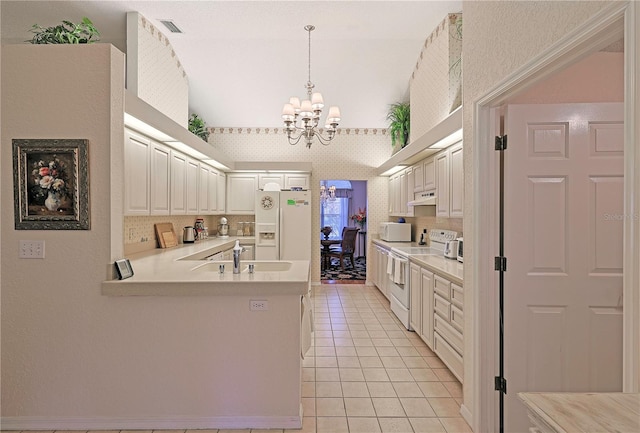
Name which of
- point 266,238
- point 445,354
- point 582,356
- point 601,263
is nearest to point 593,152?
point 601,263

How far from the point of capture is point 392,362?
323cm

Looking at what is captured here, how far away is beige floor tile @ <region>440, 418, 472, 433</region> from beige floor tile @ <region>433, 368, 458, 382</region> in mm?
590

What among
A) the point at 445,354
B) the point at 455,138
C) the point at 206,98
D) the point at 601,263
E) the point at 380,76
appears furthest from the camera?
the point at 206,98

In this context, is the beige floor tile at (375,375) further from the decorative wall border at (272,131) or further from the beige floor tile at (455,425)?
the decorative wall border at (272,131)

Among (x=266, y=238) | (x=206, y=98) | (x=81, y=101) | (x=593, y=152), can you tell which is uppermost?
(x=206, y=98)

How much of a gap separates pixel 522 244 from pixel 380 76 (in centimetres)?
429

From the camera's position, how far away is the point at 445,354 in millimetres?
3029

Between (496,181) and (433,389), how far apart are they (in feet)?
5.67

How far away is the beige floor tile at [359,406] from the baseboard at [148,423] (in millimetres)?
427

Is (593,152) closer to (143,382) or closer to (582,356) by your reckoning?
(582,356)

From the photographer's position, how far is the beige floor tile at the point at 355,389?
2.64 metres

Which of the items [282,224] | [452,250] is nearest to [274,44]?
[282,224]

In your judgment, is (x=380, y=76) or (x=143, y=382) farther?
(x=380, y=76)

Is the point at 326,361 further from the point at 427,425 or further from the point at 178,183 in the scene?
the point at 178,183
